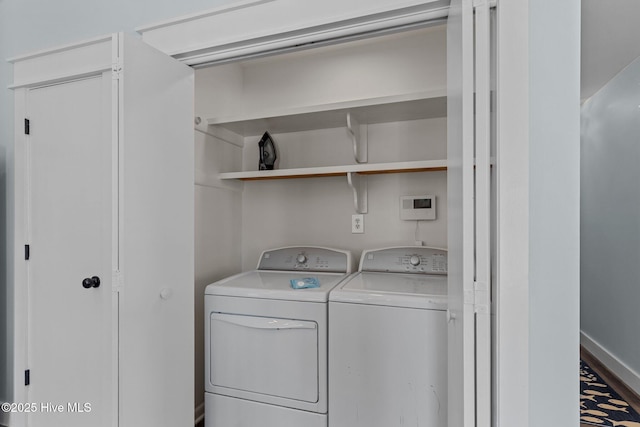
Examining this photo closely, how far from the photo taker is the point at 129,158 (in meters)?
1.35

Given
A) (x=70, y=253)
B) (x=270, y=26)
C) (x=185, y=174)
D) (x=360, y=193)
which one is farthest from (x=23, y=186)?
(x=360, y=193)

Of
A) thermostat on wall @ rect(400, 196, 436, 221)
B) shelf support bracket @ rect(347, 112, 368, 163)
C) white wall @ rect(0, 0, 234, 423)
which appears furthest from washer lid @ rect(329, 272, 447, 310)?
white wall @ rect(0, 0, 234, 423)

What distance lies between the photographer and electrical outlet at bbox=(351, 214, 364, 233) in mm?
2404

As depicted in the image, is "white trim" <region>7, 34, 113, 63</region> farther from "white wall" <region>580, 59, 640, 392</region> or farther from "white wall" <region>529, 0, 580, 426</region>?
"white wall" <region>580, 59, 640, 392</region>

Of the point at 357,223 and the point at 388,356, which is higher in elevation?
the point at 357,223

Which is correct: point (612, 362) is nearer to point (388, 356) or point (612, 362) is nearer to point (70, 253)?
point (388, 356)

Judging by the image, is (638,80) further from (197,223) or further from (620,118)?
(197,223)

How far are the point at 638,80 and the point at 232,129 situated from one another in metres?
2.14

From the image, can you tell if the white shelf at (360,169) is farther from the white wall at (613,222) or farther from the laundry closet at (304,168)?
the white wall at (613,222)

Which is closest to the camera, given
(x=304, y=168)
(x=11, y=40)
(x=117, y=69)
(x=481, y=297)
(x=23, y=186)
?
(x=481, y=297)

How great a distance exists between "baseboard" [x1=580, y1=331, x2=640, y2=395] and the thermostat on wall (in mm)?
1362

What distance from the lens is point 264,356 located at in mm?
1764

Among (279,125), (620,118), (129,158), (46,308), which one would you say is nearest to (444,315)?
(620,118)

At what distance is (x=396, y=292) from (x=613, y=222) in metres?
0.89
